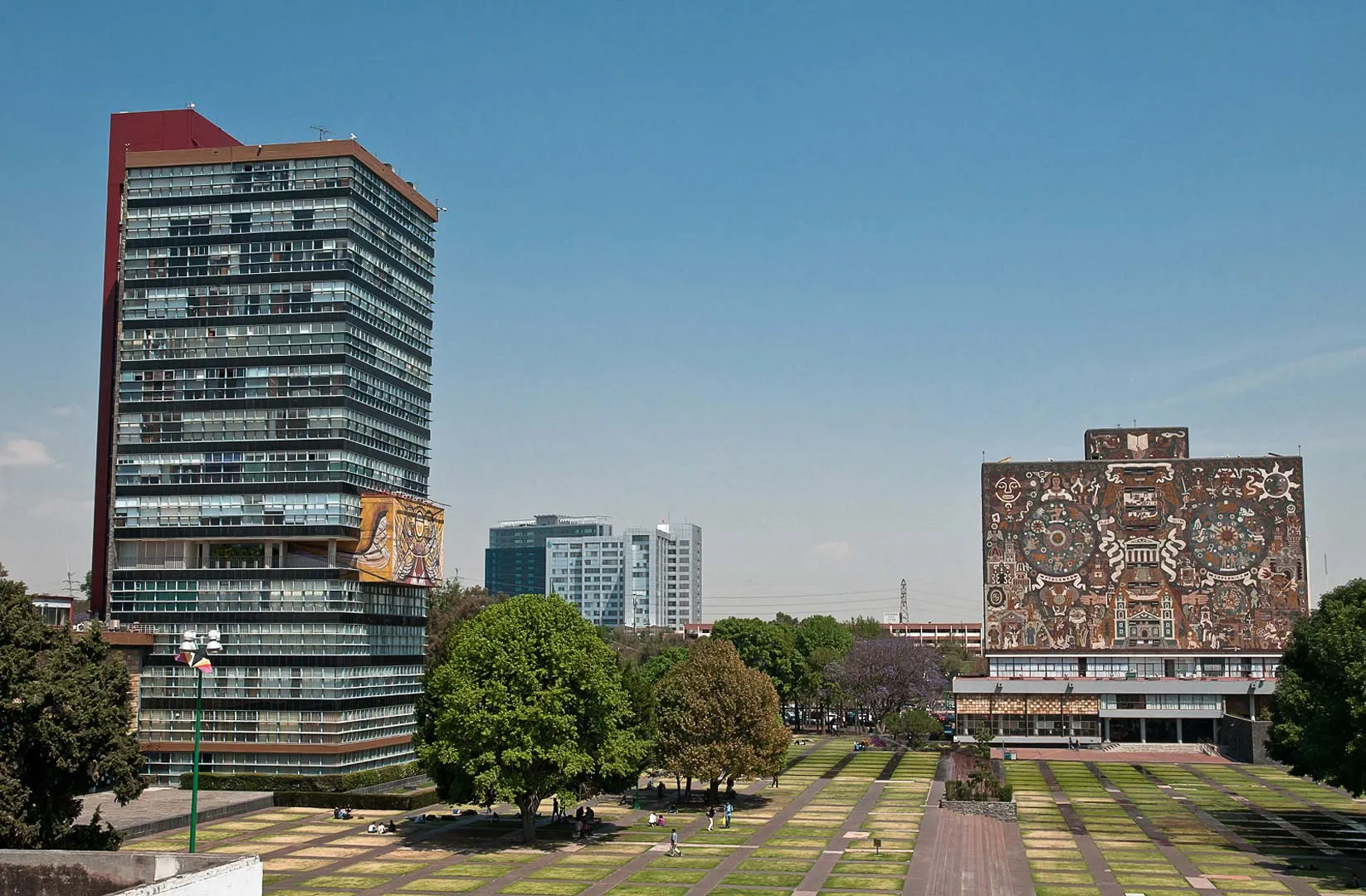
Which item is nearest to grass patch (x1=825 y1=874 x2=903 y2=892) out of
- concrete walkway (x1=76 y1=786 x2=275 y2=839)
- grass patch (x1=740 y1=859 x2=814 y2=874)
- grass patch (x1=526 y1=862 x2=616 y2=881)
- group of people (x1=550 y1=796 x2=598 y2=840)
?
grass patch (x1=740 y1=859 x2=814 y2=874)

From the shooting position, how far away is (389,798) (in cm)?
8838

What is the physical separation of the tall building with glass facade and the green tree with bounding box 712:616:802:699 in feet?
190

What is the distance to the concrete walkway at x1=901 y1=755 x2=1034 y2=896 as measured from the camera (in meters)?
61.1

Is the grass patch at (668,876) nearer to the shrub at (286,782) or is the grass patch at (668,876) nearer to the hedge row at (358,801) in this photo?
the hedge row at (358,801)

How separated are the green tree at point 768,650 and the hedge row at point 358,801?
66.4 metres

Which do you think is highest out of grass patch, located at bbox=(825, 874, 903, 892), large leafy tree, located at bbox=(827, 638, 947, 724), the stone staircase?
large leafy tree, located at bbox=(827, 638, 947, 724)

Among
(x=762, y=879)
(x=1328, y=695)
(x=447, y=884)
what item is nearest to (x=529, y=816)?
(x=447, y=884)

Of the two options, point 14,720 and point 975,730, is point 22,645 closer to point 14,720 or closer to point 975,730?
point 14,720

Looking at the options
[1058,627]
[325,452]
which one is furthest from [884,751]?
[325,452]

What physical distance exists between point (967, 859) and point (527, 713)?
26.0 m

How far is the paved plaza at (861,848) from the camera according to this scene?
62.2 m

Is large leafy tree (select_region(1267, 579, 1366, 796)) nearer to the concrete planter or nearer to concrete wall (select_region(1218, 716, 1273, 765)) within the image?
the concrete planter

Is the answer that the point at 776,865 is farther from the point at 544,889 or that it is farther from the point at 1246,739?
the point at 1246,739

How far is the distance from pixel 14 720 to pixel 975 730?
345 ft
